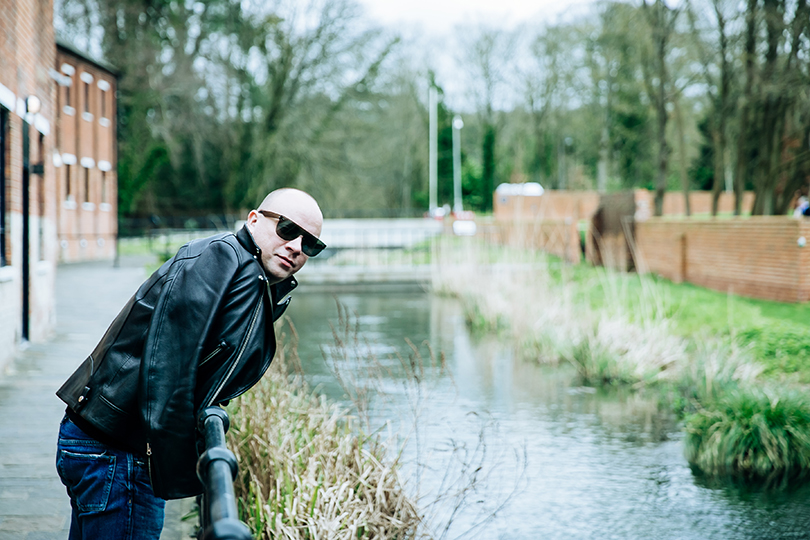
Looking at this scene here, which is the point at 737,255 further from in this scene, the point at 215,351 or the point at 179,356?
the point at 179,356

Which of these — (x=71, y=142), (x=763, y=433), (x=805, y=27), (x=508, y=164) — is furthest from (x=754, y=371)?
(x=508, y=164)

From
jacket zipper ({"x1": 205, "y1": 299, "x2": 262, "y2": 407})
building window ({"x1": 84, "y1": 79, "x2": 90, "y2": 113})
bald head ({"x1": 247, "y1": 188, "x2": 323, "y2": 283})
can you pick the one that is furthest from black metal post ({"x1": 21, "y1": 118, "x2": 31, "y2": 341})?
building window ({"x1": 84, "y1": 79, "x2": 90, "y2": 113})

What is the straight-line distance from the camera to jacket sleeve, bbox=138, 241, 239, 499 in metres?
2.42

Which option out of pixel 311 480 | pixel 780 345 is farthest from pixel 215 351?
pixel 780 345

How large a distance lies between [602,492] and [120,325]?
5.01m

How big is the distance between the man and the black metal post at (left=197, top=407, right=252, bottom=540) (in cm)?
42

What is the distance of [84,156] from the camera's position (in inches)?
1201

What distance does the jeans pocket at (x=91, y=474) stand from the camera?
2.63 meters

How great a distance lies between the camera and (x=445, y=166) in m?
58.8

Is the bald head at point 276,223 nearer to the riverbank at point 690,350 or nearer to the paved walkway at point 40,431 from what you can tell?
the paved walkway at point 40,431

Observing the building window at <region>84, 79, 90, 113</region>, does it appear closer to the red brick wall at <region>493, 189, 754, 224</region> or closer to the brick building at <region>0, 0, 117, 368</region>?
the red brick wall at <region>493, 189, 754, 224</region>

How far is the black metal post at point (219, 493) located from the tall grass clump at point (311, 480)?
2637mm

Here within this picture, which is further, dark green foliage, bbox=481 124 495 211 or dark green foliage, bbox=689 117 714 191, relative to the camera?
dark green foliage, bbox=481 124 495 211

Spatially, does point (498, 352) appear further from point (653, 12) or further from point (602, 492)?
point (653, 12)
